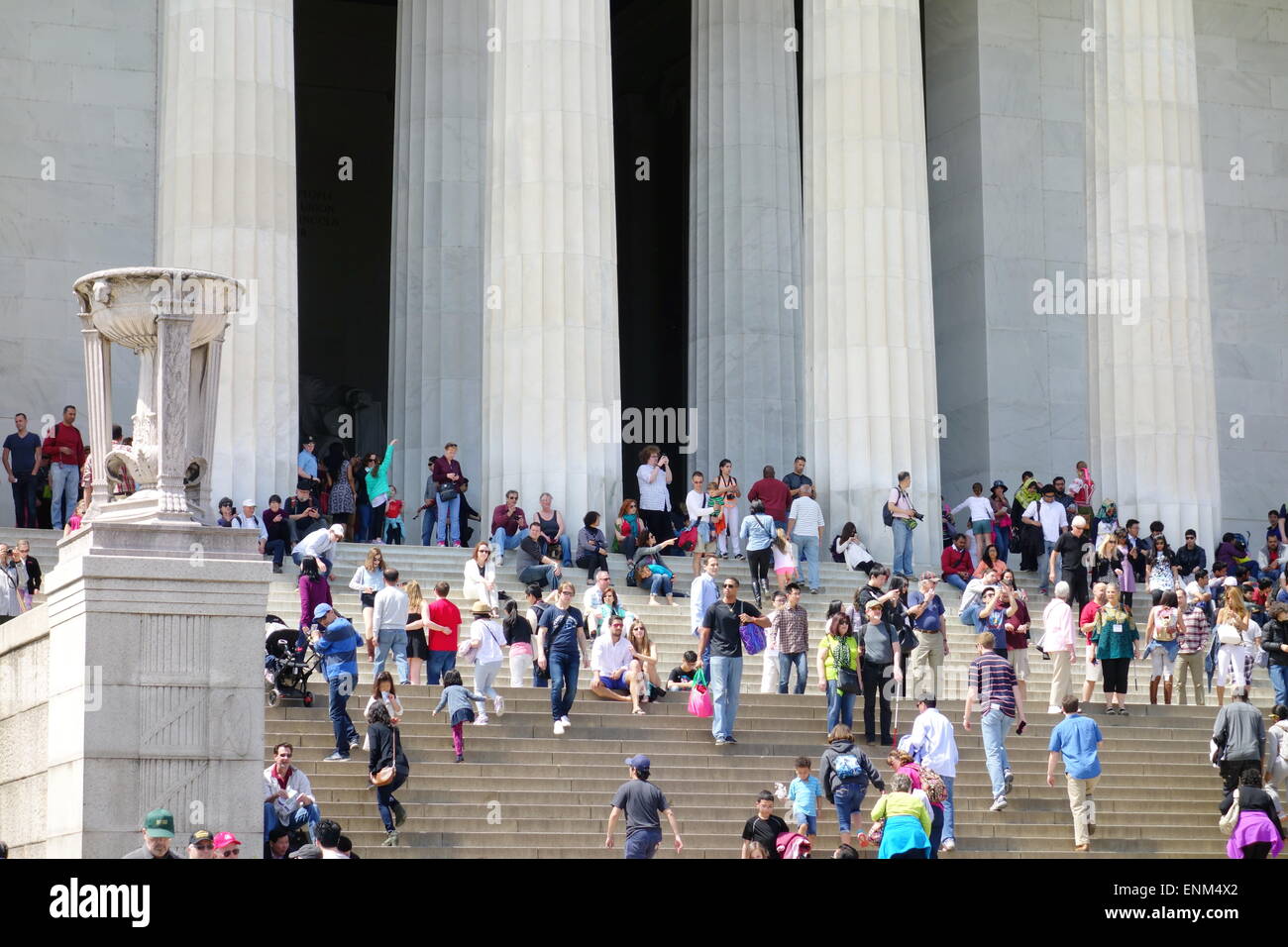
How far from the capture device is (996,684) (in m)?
26.4

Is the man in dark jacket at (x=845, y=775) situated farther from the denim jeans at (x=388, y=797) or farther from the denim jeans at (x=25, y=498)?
the denim jeans at (x=25, y=498)

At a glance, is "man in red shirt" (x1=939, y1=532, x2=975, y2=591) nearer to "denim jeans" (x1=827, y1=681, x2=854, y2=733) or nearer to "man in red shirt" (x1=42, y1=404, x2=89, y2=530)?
"denim jeans" (x1=827, y1=681, x2=854, y2=733)

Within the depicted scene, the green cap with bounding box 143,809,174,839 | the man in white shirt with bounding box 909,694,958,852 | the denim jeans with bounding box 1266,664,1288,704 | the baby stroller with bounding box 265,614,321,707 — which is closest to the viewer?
the green cap with bounding box 143,809,174,839

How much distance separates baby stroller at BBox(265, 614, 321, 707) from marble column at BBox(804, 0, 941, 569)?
15.4 metres

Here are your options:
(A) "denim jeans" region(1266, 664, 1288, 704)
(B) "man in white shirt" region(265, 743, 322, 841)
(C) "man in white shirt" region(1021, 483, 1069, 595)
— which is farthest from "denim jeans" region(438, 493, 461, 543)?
(B) "man in white shirt" region(265, 743, 322, 841)

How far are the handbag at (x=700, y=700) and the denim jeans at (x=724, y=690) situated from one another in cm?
81

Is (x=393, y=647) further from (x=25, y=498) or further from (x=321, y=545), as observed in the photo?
(x=25, y=498)

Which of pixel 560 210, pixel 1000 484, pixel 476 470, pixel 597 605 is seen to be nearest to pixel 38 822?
pixel 597 605

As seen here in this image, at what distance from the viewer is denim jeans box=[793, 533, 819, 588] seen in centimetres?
3572

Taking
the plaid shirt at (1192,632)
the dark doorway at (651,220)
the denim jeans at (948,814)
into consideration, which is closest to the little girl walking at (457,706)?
the denim jeans at (948,814)

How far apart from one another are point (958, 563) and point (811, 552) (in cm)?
347

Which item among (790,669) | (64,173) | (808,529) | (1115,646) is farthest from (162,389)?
(64,173)

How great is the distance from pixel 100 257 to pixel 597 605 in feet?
55.4
